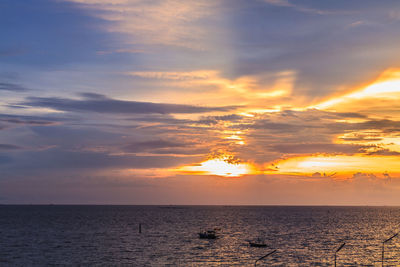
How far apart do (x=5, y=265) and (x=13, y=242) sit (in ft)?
147

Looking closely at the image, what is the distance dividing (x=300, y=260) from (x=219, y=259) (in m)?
16.7

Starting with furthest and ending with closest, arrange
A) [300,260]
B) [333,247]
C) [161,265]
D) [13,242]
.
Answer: [13,242] → [333,247] → [300,260] → [161,265]

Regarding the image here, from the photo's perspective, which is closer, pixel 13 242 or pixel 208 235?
pixel 13 242

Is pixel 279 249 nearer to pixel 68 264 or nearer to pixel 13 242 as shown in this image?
pixel 68 264

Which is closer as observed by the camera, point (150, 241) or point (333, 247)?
point (333, 247)

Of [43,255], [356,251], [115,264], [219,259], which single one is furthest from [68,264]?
[356,251]

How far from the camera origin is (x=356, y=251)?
103938 millimetres

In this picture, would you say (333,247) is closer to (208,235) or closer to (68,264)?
(208,235)

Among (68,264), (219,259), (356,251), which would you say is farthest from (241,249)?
(68,264)

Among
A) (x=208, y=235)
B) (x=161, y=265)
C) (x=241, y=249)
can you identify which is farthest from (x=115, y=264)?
(x=208, y=235)

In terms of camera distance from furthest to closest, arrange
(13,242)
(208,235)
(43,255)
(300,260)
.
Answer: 1. (208,235)
2. (13,242)
3. (43,255)
4. (300,260)

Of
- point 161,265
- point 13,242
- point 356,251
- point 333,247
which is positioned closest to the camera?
point 161,265

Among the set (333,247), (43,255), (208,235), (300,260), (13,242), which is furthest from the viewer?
(208,235)

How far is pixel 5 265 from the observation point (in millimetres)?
81500
